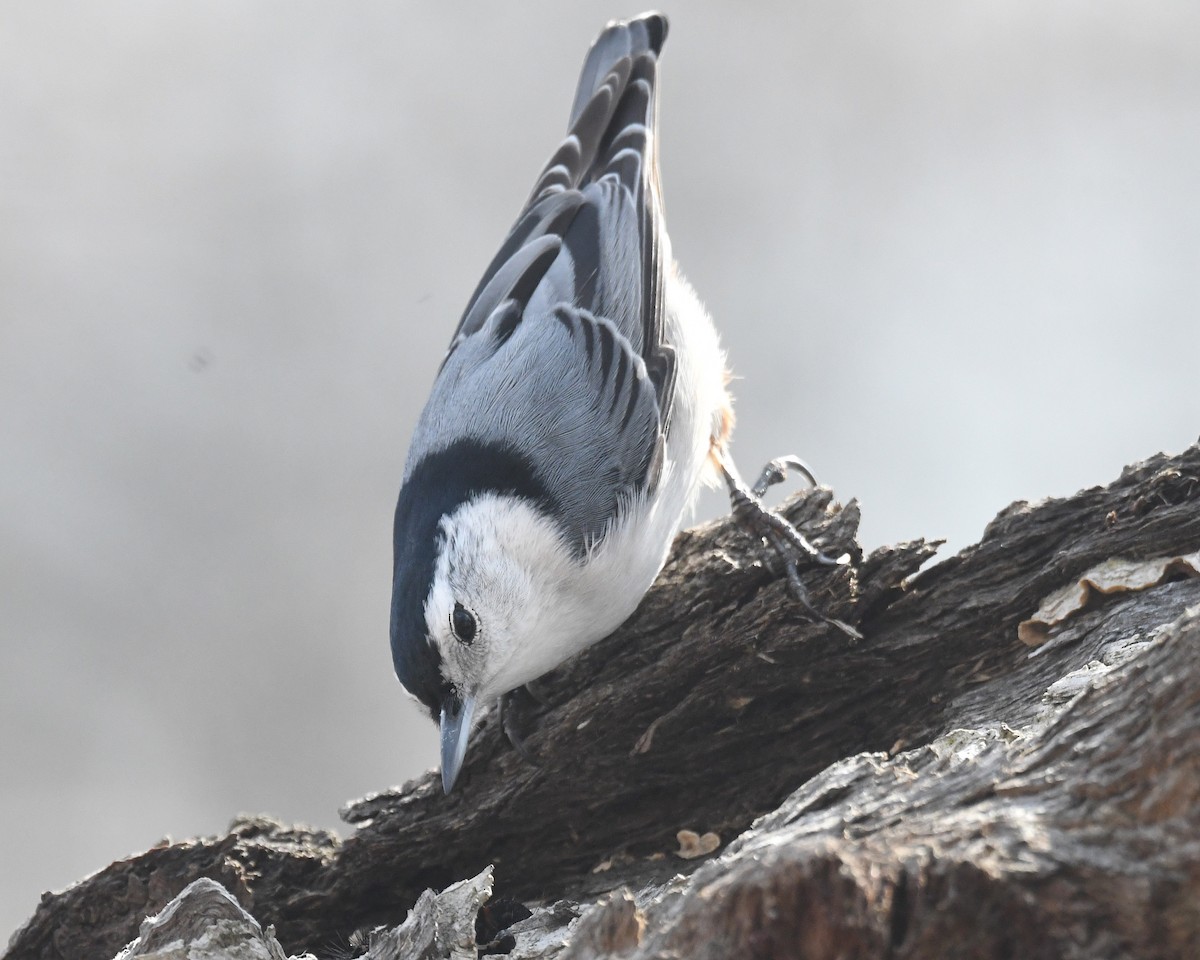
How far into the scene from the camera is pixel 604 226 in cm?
262

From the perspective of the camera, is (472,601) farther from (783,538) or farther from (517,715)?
(783,538)

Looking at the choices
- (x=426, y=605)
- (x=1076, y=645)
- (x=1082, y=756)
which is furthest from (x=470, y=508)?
(x=1082, y=756)

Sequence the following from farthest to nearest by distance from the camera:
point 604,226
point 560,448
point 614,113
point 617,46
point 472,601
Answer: point 617,46, point 614,113, point 604,226, point 560,448, point 472,601

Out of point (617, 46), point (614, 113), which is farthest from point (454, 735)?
point (617, 46)

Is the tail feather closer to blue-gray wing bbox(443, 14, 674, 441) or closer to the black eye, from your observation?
blue-gray wing bbox(443, 14, 674, 441)

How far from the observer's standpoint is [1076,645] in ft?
5.26

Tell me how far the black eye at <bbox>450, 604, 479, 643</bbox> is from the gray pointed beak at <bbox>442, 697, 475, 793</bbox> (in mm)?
104

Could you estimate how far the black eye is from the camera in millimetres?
1908

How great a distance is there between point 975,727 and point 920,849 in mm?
698

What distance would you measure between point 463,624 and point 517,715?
207mm

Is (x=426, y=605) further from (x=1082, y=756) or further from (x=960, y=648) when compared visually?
(x=1082, y=756)

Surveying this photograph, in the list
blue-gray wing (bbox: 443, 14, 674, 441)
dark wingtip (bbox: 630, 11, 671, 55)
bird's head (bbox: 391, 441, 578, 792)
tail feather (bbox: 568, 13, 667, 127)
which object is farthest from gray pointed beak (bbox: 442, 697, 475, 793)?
dark wingtip (bbox: 630, 11, 671, 55)

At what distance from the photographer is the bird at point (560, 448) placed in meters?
1.95

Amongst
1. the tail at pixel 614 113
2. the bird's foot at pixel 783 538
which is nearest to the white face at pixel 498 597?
the bird's foot at pixel 783 538
